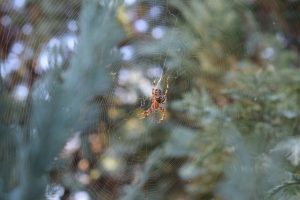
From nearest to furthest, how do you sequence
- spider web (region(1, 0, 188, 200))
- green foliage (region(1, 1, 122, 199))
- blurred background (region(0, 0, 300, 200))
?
green foliage (region(1, 1, 122, 199)) → blurred background (region(0, 0, 300, 200)) → spider web (region(1, 0, 188, 200))

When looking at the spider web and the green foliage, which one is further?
the spider web

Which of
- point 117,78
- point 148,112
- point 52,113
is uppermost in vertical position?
point 52,113

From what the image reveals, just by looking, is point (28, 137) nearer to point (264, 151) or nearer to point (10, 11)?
point (264, 151)

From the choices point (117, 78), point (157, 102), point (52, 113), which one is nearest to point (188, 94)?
point (157, 102)

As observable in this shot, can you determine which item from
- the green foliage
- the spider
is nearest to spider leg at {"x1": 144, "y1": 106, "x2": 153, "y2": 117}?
the spider

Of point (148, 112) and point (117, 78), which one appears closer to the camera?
point (117, 78)

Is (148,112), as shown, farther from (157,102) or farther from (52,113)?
(52,113)

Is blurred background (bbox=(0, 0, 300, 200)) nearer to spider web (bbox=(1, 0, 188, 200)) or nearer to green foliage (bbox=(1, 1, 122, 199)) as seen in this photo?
spider web (bbox=(1, 0, 188, 200))

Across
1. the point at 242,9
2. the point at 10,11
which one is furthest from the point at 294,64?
the point at 10,11
